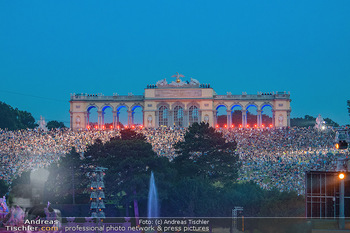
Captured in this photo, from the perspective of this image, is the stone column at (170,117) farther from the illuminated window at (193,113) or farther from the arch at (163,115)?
the illuminated window at (193,113)

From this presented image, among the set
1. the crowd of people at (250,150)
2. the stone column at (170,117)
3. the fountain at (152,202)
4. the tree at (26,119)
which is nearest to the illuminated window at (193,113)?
the stone column at (170,117)

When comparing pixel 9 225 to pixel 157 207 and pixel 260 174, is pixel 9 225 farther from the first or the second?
pixel 260 174

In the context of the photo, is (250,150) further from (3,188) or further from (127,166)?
(3,188)

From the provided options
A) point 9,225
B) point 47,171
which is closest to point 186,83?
point 47,171

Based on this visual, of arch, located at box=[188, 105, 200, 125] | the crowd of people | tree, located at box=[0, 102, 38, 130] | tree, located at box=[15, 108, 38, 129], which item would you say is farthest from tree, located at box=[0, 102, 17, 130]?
arch, located at box=[188, 105, 200, 125]

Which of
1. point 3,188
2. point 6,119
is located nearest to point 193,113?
point 6,119

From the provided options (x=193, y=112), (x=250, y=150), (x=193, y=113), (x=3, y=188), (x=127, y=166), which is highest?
(x=193, y=112)
